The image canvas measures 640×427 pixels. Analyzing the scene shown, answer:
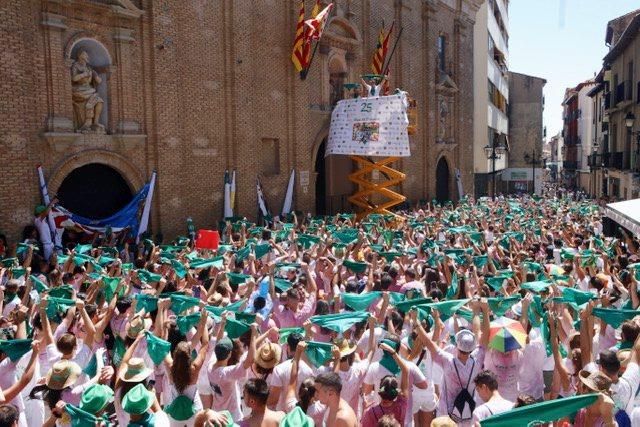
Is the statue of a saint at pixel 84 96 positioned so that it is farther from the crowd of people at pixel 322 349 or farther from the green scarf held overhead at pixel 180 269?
the green scarf held overhead at pixel 180 269

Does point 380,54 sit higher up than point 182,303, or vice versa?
point 380,54

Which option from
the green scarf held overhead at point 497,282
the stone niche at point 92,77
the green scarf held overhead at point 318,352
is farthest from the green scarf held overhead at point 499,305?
the stone niche at point 92,77

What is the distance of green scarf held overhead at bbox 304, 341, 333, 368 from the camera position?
576 centimetres

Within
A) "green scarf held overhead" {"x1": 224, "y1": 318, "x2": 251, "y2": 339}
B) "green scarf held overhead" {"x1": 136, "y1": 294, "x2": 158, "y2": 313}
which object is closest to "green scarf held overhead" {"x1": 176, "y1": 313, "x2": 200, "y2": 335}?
"green scarf held overhead" {"x1": 224, "y1": 318, "x2": 251, "y2": 339}

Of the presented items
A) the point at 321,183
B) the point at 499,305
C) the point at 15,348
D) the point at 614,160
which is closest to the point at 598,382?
the point at 499,305

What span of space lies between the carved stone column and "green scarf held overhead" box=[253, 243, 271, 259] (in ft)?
20.5

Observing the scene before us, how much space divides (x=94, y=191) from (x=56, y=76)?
3067 mm

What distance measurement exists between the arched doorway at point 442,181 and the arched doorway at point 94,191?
→ 19.5 metres

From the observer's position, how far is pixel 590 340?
19.2 feet

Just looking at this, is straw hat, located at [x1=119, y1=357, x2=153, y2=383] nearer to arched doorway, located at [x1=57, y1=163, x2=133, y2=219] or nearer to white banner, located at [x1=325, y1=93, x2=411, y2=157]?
arched doorway, located at [x1=57, y1=163, x2=133, y2=219]

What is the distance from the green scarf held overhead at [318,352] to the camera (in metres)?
5.76

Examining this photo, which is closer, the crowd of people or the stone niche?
the crowd of people

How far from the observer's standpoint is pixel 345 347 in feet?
19.1

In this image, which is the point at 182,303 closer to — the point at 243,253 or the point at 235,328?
the point at 235,328
